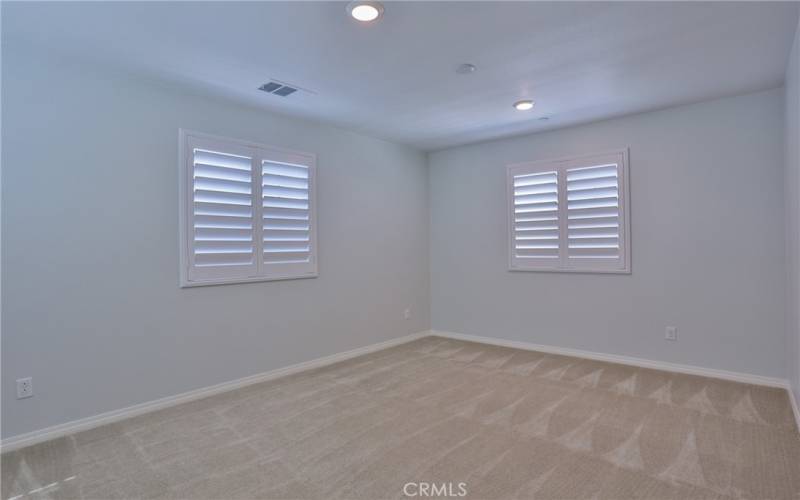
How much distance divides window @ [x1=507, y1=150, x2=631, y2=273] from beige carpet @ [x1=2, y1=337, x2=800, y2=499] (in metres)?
1.26

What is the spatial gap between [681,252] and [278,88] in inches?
149

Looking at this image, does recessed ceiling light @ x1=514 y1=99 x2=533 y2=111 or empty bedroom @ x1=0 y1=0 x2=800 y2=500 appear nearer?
empty bedroom @ x1=0 y1=0 x2=800 y2=500

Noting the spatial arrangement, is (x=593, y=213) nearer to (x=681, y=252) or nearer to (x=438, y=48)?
(x=681, y=252)

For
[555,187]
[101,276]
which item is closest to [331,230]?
[101,276]

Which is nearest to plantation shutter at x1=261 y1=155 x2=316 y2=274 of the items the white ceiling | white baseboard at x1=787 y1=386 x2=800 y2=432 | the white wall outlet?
the white ceiling

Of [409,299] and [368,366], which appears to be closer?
[368,366]

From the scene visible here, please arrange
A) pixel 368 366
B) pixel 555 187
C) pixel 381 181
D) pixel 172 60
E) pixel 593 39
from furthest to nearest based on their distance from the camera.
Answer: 1. pixel 381 181
2. pixel 555 187
3. pixel 368 366
4. pixel 172 60
5. pixel 593 39

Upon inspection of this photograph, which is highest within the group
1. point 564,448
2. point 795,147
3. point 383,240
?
point 795,147

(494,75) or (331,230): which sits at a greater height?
(494,75)

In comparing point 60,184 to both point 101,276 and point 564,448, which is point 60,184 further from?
point 564,448

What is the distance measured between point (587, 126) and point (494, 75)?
175 centimetres

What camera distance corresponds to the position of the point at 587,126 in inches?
173

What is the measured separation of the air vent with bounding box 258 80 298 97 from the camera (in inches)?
128

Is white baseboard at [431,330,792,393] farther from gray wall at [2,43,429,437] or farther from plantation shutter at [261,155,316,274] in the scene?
plantation shutter at [261,155,316,274]
